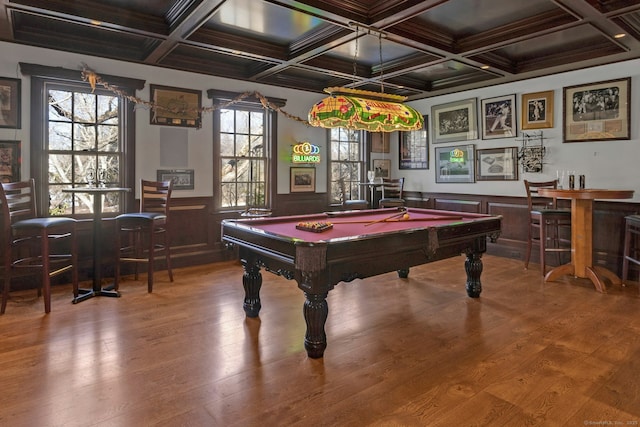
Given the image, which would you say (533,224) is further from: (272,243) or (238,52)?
(238,52)

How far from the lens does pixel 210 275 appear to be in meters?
5.16

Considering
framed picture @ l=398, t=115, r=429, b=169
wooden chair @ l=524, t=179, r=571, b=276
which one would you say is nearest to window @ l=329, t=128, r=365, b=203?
framed picture @ l=398, t=115, r=429, b=169

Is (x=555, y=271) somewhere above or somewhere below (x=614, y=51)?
below

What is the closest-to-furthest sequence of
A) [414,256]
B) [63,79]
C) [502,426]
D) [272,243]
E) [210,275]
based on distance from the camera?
[502,426], [272,243], [414,256], [63,79], [210,275]

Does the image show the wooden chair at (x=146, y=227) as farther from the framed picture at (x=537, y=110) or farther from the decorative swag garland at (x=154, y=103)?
the framed picture at (x=537, y=110)

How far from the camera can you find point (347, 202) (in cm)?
710

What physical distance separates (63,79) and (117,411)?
4099mm

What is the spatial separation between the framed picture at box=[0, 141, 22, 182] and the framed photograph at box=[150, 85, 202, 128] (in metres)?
1.55

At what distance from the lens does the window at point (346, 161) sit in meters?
7.37

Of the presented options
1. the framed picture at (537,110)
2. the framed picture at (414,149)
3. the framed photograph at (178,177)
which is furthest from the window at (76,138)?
the framed picture at (537,110)

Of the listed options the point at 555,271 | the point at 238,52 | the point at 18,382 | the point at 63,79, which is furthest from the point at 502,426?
the point at 63,79

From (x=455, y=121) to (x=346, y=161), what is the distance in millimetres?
2070

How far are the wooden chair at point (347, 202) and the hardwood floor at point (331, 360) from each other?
2844 millimetres

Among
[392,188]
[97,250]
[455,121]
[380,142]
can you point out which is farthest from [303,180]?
[97,250]
